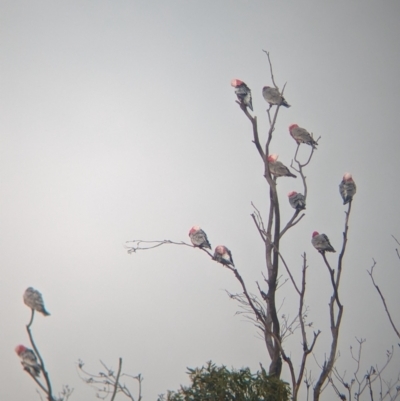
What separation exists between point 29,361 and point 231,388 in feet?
3.26

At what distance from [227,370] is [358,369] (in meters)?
1.57

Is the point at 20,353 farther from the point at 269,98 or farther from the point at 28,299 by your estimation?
the point at 269,98

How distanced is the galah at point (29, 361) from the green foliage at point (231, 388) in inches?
28.0

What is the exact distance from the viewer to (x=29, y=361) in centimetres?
205

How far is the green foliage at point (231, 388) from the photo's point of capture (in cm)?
231

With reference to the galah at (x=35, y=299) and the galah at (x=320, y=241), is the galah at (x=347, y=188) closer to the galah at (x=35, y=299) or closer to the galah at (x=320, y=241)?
the galah at (x=320, y=241)

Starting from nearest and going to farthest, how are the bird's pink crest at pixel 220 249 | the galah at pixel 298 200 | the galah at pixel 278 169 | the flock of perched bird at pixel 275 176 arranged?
the galah at pixel 298 200
the flock of perched bird at pixel 275 176
the bird's pink crest at pixel 220 249
the galah at pixel 278 169

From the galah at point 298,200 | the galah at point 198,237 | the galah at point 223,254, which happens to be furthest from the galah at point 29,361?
the galah at point 198,237

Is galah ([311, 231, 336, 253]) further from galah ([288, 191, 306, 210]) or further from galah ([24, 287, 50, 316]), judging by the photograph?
galah ([24, 287, 50, 316])

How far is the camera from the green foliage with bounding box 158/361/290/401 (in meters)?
2.31

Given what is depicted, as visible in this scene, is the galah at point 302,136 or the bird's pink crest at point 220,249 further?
the galah at point 302,136

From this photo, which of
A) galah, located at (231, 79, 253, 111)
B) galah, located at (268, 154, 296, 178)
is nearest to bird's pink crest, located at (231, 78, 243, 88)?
galah, located at (231, 79, 253, 111)

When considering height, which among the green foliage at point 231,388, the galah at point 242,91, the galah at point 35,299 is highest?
the galah at point 242,91

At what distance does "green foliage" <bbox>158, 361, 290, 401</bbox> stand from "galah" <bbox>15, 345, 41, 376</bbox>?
2.33ft
